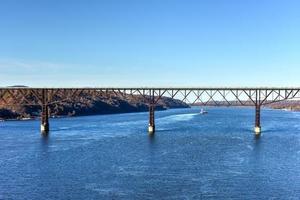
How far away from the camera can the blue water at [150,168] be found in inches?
2466

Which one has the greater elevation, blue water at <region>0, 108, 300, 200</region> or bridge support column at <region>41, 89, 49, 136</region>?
bridge support column at <region>41, 89, 49, 136</region>

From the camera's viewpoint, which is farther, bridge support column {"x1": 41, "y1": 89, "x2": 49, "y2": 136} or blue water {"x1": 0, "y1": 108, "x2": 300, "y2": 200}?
bridge support column {"x1": 41, "y1": 89, "x2": 49, "y2": 136}

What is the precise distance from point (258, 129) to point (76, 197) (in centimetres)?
8299

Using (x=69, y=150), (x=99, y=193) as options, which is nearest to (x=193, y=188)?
(x=99, y=193)

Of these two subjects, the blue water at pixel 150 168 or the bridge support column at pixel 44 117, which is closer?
the blue water at pixel 150 168

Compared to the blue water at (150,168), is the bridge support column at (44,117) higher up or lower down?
higher up

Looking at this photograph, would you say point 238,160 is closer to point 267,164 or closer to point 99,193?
point 267,164

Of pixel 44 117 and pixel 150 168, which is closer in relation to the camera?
pixel 150 168

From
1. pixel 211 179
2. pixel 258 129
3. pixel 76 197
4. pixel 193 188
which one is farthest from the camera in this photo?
pixel 258 129

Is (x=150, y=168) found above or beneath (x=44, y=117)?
beneath

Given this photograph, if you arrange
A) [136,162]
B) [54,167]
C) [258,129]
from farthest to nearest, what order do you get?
[258,129], [136,162], [54,167]

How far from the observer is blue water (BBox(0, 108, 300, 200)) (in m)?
62.6

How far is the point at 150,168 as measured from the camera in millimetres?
79500

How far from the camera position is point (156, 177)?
71.8 meters
